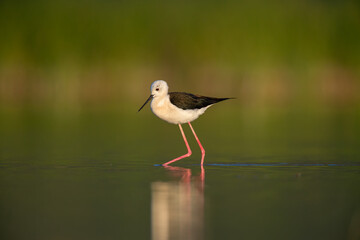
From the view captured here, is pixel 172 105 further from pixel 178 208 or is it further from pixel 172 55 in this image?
pixel 172 55

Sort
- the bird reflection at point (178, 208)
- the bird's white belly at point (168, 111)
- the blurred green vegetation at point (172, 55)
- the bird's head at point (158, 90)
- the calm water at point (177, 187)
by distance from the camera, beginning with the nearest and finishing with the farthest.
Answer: the bird reflection at point (178, 208) → the calm water at point (177, 187) → the bird's white belly at point (168, 111) → the bird's head at point (158, 90) → the blurred green vegetation at point (172, 55)

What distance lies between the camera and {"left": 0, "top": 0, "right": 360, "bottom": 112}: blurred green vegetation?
69.8 feet

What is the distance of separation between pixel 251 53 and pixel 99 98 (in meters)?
5.01

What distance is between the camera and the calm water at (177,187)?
15.3 ft

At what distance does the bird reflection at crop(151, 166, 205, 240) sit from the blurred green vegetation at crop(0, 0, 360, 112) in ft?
44.8

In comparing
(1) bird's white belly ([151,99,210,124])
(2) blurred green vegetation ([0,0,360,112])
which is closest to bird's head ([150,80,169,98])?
(1) bird's white belly ([151,99,210,124])

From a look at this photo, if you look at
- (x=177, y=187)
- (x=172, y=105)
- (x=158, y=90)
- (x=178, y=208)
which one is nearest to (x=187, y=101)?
(x=172, y=105)

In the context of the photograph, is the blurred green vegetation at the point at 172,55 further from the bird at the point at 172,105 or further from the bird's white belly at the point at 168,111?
the bird's white belly at the point at 168,111

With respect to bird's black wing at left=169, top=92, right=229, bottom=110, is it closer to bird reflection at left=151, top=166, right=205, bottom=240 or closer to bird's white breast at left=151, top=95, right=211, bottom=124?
bird's white breast at left=151, top=95, right=211, bottom=124

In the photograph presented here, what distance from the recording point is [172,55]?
22047mm

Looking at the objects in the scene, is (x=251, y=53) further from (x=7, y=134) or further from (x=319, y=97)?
(x=7, y=134)

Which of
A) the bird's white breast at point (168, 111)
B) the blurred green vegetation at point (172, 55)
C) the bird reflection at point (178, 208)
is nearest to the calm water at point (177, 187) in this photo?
the bird reflection at point (178, 208)

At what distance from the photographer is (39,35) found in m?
22.0

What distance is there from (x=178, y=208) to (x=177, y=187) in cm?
97
